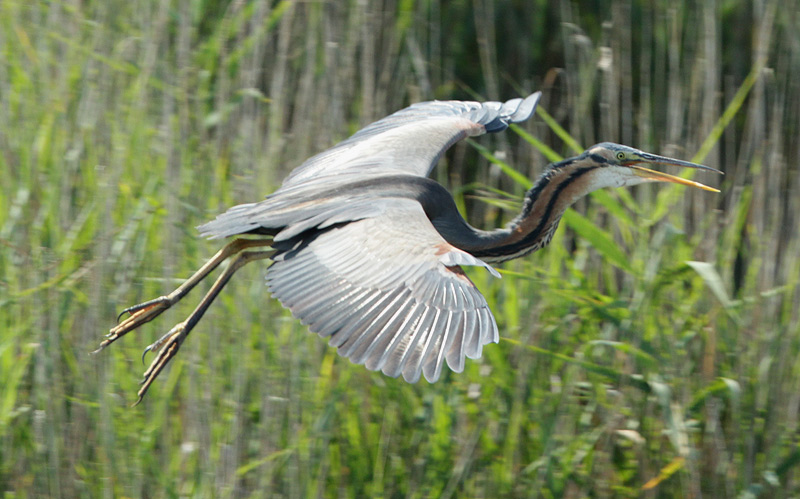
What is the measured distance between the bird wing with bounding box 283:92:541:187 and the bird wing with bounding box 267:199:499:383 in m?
0.54

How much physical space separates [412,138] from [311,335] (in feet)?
2.80

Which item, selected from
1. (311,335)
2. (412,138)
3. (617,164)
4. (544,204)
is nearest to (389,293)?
(311,335)

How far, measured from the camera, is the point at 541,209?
3.24m

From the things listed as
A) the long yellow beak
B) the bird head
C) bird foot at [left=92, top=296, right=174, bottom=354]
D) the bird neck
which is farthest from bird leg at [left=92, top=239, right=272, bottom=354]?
the long yellow beak

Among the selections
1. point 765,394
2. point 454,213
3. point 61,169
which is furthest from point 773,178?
point 61,169

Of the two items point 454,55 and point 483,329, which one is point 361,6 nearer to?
point 454,55

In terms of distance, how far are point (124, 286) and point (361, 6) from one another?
4.37 ft

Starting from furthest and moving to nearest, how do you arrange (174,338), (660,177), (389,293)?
(660,177)
(174,338)
(389,293)

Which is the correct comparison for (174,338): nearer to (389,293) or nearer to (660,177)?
(389,293)

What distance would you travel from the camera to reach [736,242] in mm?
3475

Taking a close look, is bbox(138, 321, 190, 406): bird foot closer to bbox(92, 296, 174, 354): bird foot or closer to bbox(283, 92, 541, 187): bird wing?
bbox(92, 296, 174, 354): bird foot

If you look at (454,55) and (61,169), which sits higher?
(454,55)

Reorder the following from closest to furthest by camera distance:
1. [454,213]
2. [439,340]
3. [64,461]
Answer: [439,340] < [64,461] < [454,213]

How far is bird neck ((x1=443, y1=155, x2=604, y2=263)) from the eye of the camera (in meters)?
3.22
